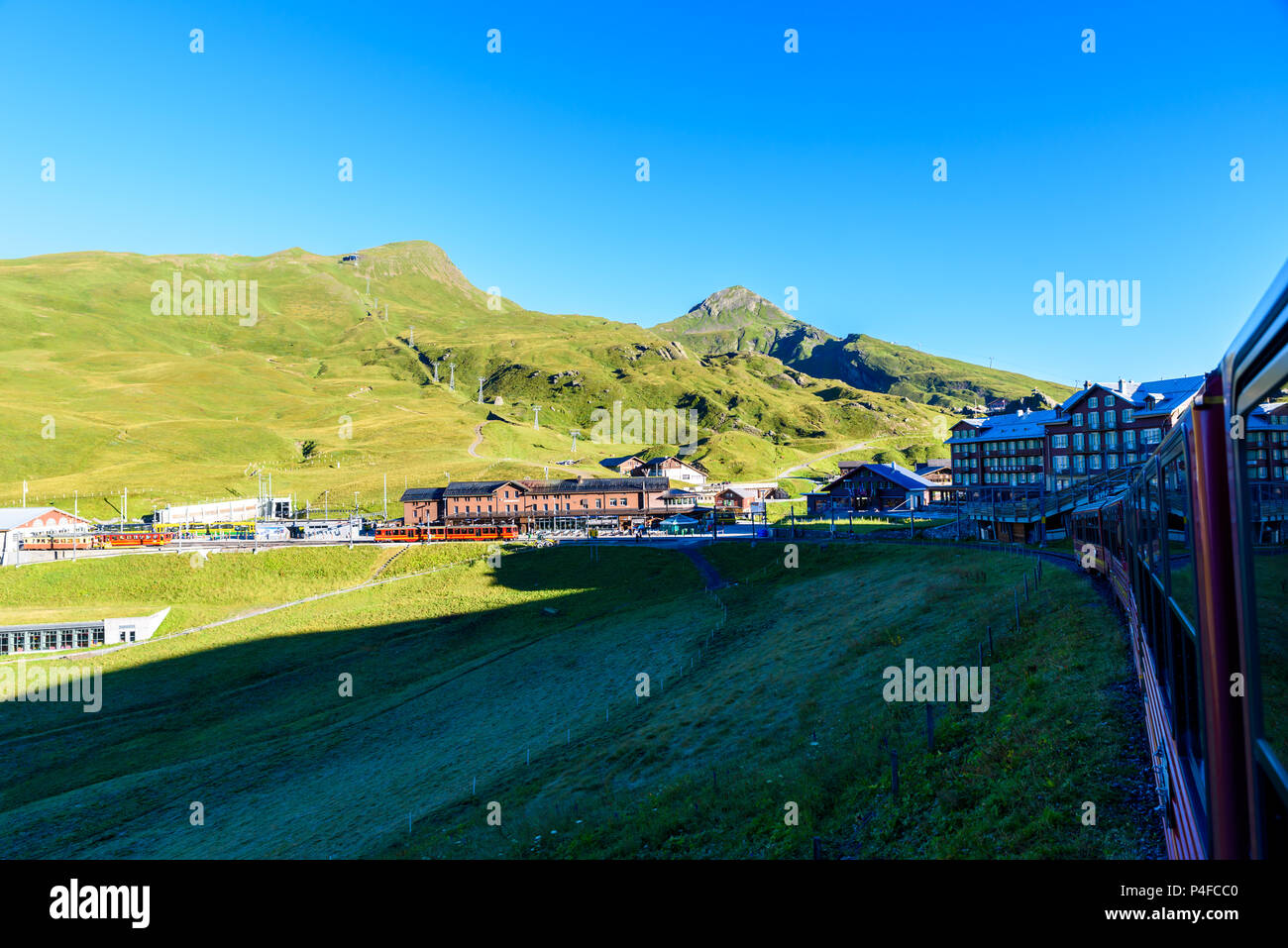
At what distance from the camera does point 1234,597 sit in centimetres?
462

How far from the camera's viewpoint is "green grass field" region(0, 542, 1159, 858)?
14.3 metres

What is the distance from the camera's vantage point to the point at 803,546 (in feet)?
199

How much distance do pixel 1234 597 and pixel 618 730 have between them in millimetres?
25139

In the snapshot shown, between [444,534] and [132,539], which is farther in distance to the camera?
[444,534]

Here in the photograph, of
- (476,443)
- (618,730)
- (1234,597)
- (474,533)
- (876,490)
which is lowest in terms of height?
(618,730)

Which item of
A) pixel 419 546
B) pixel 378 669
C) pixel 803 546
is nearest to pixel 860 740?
pixel 378 669

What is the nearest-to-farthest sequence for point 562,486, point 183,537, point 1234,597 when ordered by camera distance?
point 1234,597
point 183,537
point 562,486

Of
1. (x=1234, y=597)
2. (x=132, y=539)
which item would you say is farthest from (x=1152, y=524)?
(x=132, y=539)

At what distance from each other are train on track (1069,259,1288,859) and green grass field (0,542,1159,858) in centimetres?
564

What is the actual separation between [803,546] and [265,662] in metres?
43.8

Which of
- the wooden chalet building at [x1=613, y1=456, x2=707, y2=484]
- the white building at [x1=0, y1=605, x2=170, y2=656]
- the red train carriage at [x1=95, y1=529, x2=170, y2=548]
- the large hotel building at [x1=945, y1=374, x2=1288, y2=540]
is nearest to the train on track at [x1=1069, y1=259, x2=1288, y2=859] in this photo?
the large hotel building at [x1=945, y1=374, x2=1288, y2=540]

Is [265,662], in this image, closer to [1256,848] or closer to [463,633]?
[463,633]

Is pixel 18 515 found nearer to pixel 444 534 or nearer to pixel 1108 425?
pixel 444 534

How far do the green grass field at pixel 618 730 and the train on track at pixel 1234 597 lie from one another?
18.5ft
